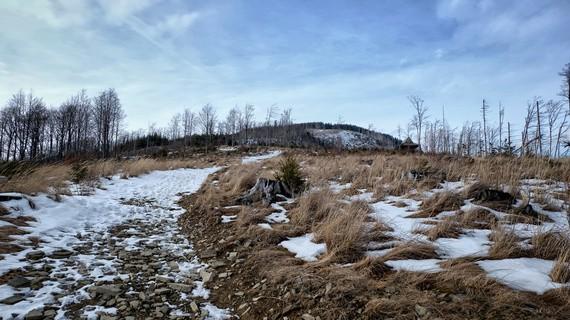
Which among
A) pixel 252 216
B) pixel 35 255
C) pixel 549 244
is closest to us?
Answer: pixel 549 244

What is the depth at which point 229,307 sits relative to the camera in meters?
3.05

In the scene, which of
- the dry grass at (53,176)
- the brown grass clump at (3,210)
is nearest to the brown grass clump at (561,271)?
the brown grass clump at (3,210)

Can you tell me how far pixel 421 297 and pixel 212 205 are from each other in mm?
5744

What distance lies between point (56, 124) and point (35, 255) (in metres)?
52.9

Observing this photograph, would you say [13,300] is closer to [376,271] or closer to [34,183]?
[376,271]

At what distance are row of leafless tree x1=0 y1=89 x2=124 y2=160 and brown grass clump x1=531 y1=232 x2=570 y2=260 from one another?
143ft

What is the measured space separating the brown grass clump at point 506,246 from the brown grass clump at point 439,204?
4.72 ft

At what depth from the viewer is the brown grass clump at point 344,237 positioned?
354 cm

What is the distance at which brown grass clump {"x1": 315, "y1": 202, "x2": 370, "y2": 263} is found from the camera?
354 cm

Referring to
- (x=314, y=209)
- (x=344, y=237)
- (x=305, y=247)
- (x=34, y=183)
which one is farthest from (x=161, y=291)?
(x=34, y=183)

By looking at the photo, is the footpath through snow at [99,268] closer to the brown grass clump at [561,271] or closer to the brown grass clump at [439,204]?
the brown grass clump at [561,271]

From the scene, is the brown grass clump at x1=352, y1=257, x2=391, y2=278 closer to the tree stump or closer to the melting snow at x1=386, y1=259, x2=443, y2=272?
the melting snow at x1=386, y1=259, x2=443, y2=272

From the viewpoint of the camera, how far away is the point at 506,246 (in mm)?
3273

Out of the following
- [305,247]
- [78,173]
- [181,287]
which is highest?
[78,173]
